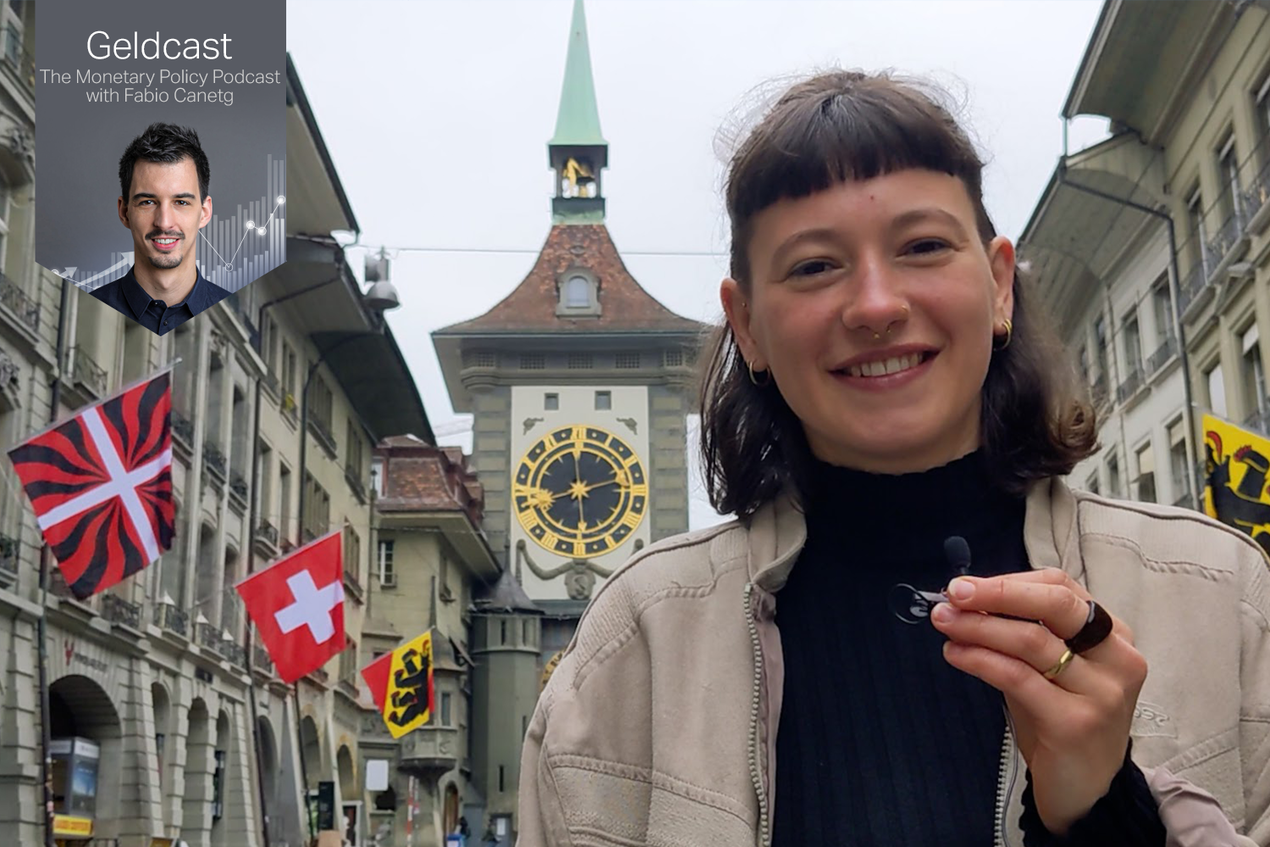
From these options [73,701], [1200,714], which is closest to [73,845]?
[73,701]

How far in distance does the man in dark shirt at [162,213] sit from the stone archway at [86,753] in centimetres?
773

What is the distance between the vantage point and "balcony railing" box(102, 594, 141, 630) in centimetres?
1944

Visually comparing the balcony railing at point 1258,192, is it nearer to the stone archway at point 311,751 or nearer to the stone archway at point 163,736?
the stone archway at point 163,736

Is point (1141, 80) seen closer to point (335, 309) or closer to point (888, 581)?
point (335, 309)

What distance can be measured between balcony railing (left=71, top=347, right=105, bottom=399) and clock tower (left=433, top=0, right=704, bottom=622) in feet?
105

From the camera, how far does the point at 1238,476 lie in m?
13.5

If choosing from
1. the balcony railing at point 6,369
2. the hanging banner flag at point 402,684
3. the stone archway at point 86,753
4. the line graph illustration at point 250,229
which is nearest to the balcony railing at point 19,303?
the balcony railing at point 6,369

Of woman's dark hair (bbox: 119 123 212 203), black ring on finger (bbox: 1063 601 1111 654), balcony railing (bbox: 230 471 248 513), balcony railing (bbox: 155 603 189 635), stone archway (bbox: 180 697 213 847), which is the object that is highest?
balcony railing (bbox: 230 471 248 513)

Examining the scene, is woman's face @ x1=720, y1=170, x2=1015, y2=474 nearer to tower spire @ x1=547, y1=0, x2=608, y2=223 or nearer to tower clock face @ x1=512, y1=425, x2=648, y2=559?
tower clock face @ x1=512, y1=425, x2=648, y2=559

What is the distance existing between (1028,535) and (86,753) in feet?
64.1

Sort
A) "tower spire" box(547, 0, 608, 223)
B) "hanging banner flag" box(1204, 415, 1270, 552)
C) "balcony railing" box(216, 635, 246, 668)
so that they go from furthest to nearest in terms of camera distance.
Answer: "tower spire" box(547, 0, 608, 223) < "balcony railing" box(216, 635, 246, 668) < "hanging banner flag" box(1204, 415, 1270, 552)

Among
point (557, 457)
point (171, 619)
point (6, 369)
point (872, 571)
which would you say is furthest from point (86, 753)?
point (557, 457)

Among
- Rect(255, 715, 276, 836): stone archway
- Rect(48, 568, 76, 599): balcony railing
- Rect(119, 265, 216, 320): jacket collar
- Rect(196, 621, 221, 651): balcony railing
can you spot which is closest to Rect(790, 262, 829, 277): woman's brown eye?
Rect(119, 265, 216, 320): jacket collar
